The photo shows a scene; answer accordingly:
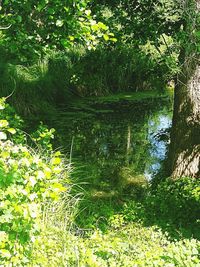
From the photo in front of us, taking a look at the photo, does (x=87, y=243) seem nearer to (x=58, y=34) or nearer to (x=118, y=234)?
(x=118, y=234)

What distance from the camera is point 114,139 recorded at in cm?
1200

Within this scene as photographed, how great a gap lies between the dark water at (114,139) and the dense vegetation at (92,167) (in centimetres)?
7

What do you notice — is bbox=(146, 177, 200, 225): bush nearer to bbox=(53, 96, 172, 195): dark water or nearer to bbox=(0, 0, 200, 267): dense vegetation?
bbox=(0, 0, 200, 267): dense vegetation

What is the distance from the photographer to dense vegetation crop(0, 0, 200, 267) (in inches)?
143

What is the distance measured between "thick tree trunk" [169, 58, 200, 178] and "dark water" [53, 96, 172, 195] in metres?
1.24

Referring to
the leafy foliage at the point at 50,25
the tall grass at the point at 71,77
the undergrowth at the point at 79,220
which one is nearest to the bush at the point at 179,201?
the undergrowth at the point at 79,220

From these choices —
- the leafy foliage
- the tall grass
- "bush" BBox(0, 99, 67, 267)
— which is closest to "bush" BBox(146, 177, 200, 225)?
the leafy foliage

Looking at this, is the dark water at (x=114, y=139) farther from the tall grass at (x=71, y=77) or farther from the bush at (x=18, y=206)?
the bush at (x=18, y=206)

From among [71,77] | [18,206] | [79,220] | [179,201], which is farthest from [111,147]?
[18,206]

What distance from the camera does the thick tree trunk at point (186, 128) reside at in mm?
7914

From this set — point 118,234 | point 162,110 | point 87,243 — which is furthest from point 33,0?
point 162,110

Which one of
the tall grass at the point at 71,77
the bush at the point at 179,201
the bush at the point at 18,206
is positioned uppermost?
the tall grass at the point at 71,77

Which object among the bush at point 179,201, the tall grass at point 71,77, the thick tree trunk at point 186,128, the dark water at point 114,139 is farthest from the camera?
the tall grass at point 71,77

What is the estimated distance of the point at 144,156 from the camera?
1061 cm
